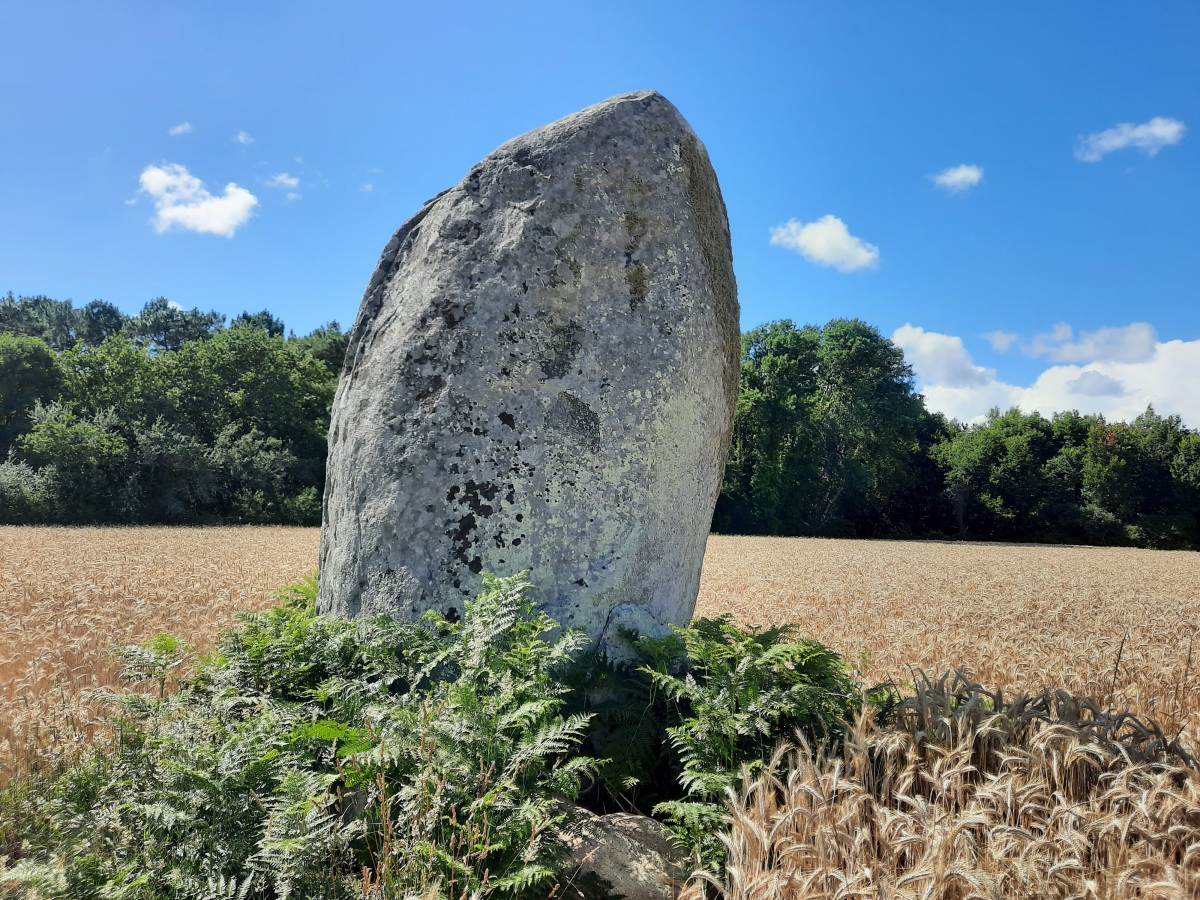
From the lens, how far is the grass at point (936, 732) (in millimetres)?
2559

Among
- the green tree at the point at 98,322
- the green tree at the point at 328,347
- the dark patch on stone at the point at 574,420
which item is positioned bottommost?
the dark patch on stone at the point at 574,420

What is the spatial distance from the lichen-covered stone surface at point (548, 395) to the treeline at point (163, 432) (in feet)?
112

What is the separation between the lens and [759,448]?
46250 millimetres

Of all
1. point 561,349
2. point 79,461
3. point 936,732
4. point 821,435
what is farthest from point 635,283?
A: point 821,435

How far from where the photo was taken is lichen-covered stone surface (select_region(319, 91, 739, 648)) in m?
4.42

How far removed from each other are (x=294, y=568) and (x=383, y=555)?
11294 mm

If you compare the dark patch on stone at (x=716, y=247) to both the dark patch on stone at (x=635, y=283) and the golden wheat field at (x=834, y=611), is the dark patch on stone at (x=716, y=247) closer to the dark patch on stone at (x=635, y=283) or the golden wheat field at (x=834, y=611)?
the dark patch on stone at (x=635, y=283)

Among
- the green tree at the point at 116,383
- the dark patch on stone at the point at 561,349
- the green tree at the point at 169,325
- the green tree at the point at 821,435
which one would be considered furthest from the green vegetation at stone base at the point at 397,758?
the green tree at the point at 169,325

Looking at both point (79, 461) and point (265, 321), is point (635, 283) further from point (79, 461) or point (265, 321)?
point (265, 321)

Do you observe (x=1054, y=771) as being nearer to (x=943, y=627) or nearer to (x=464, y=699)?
(x=464, y=699)

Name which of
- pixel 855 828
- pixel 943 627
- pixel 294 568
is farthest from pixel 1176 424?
pixel 855 828

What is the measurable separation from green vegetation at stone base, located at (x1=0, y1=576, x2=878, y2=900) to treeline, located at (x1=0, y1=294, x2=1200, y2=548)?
30.6m

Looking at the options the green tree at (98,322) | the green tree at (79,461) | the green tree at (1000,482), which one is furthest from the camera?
the green tree at (98,322)

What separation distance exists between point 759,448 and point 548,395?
1695 inches
